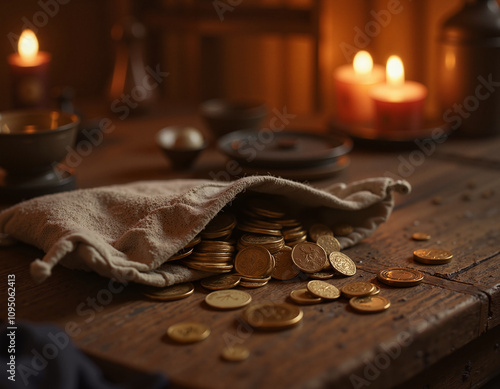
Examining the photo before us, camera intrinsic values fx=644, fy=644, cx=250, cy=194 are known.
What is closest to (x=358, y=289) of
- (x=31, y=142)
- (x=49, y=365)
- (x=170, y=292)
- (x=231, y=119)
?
(x=170, y=292)

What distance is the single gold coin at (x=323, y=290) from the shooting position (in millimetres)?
782

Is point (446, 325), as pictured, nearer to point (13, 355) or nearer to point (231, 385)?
point (231, 385)

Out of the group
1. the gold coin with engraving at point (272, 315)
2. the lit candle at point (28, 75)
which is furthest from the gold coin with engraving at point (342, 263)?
the lit candle at point (28, 75)

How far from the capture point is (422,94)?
1528 millimetres

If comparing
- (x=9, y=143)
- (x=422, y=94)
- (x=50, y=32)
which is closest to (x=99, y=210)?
(x=9, y=143)

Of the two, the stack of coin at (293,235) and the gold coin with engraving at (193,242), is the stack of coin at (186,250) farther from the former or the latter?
the stack of coin at (293,235)

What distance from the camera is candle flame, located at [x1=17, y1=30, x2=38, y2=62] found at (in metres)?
1.50

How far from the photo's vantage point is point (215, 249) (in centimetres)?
84

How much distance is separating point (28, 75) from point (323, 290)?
1028 mm

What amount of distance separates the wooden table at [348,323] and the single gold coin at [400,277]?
0.03ft

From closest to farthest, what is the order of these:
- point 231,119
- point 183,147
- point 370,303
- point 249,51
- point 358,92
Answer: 1. point 370,303
2. point 183,147
3. point 231,119
4. point 358,92
5. point 249,51

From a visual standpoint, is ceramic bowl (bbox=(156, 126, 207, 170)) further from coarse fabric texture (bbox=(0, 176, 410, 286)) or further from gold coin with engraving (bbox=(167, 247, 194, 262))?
gold coin with engraving (bbox=(167, 247, 194, 262))

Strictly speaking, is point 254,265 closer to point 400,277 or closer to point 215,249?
point 215,249

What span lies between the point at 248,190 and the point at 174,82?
60.9 inches
